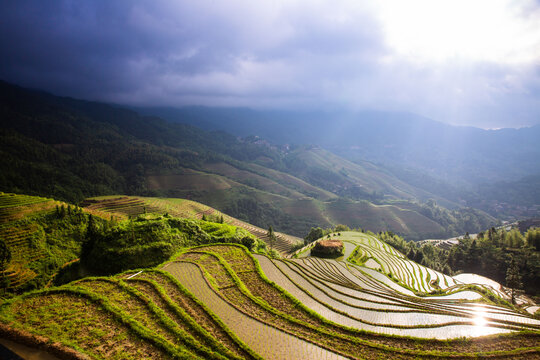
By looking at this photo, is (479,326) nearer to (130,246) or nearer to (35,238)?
(130,246)

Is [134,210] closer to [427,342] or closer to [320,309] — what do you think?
[320,309]

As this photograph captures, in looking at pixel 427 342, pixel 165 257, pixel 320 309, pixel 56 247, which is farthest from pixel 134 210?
pixel 427 342

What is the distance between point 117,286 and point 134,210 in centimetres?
8470

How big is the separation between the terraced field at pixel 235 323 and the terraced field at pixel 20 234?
25.3 metres

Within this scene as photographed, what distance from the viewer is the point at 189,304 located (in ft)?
53.2

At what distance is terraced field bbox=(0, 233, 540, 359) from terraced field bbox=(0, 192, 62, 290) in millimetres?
25279

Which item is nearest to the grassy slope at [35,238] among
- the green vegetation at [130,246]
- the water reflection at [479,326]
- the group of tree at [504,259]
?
the green vegetation at [130,246]

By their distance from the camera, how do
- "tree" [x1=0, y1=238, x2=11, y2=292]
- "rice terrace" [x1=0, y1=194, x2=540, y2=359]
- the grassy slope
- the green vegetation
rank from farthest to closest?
the grassy slope < "tree" [x1=0, y1=238, x2=11, y2=292] < the green vegetation < "rice terrace" [x1=0, y1=194, x2=540, y2=359]

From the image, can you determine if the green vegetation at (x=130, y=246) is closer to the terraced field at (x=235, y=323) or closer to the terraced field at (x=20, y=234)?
the terraced field at (x=235, y=323)

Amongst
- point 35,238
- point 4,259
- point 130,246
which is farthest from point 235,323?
point 35,238

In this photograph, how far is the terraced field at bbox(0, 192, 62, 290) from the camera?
32.2 meters

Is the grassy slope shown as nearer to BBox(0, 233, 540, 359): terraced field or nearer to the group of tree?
BBox(0, 233, 540, 359): terraced field

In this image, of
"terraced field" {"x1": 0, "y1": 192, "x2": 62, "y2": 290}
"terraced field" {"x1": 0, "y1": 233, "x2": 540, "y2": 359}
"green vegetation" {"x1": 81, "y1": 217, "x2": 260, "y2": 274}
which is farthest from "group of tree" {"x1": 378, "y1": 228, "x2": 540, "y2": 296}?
"terraced field" {"x1": 0, "y1": 192, "x2": 62, "y2": 290}

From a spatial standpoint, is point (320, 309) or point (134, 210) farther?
point (134, 210)
